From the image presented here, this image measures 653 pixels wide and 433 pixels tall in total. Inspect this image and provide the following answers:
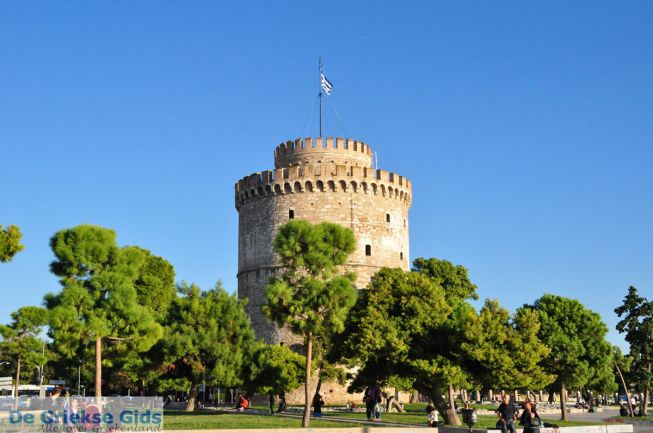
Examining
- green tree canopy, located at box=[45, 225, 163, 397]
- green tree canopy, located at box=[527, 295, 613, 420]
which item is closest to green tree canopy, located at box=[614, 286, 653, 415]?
green tree canopy, located at box=[527, 295, 613, 420]

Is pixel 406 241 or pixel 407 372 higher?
pixel 406 241

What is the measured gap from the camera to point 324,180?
47094mm

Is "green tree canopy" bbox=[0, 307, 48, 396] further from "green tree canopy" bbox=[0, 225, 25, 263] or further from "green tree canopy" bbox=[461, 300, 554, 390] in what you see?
"green tree canopy" bbox=[461, 300, 554, 390]

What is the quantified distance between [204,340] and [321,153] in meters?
18.4

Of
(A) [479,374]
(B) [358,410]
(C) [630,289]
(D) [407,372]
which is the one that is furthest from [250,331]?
(C) [630,289]

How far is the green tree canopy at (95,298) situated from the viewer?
25.1m

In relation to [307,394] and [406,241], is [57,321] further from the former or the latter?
[406,241]

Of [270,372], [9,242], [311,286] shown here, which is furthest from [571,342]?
[9,242]

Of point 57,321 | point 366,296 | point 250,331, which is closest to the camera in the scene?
point 57,321

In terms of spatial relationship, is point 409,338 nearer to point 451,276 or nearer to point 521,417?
point 521,417

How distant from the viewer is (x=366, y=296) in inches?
1245

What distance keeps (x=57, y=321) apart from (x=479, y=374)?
16.1m

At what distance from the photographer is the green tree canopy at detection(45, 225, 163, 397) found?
82.3 ft

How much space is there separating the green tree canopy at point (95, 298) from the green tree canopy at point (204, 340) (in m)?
7.98
